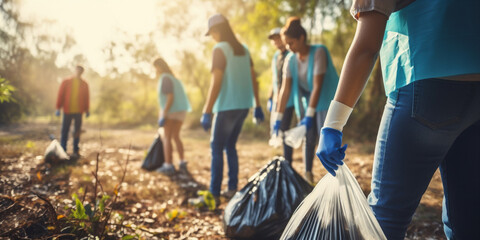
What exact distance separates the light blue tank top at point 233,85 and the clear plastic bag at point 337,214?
1.63m

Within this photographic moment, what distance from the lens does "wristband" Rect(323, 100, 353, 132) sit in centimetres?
98

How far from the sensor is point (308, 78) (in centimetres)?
268

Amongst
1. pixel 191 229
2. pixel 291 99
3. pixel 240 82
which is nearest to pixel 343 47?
pixel 291 99

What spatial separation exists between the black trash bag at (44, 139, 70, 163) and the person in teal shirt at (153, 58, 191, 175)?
4.53 ft

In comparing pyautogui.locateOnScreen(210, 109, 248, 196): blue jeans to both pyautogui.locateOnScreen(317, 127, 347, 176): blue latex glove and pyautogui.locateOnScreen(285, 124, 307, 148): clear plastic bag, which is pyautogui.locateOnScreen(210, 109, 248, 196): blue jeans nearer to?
pyautogui.locateOnScreen(285, 124, 307, 148): clear plastic bag

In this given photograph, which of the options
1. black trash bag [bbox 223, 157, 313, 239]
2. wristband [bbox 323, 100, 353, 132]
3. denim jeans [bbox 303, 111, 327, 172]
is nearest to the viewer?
wristband [bbox 323, 100, 353, 132]

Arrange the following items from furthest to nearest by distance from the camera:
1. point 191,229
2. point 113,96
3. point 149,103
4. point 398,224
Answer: point 149,103 → point 113,96 → point 191,229 → point 398,224

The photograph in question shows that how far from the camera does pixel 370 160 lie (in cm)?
464

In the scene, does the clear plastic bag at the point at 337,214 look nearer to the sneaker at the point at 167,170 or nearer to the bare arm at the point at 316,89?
the bare arm at the point at 316,89

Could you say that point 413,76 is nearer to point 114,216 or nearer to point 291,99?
point 114,216

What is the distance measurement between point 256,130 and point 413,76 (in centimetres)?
826

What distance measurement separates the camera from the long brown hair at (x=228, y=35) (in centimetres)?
263

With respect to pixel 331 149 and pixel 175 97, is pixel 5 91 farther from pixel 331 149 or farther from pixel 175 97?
pixel 175 97

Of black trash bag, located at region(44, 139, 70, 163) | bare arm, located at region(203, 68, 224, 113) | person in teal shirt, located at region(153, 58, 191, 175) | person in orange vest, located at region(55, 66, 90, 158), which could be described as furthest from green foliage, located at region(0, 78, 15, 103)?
person in teal shirt, located at region(153, 58, 191, 175)
